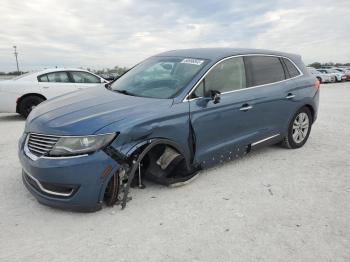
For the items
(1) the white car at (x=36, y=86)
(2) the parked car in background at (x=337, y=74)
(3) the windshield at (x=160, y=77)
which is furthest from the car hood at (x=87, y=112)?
(2) the parked car in background at (x=337, y=74)

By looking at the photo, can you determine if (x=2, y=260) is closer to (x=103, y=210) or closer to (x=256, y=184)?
(x=103, y=210)

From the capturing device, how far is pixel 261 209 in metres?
3.44

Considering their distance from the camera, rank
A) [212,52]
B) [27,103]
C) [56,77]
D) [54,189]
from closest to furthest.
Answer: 1. [54,189]
2. [212,52]
3. [27,103]
4. [56,77]

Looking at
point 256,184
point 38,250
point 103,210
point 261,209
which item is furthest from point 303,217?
point 38,250

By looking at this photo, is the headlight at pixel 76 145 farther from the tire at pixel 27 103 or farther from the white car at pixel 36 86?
the tire at pixel 27 103

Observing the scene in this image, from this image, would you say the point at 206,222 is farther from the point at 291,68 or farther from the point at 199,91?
the point at 291,68

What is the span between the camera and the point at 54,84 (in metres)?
9.21

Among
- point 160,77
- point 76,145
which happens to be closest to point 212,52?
point 160,77

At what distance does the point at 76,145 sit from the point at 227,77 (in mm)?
2186

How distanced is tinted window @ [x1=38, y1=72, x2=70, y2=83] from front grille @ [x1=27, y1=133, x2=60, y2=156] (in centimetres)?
625

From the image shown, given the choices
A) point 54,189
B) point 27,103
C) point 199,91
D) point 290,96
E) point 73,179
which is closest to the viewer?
point 73,179

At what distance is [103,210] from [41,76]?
6870mm

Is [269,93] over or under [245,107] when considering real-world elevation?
over

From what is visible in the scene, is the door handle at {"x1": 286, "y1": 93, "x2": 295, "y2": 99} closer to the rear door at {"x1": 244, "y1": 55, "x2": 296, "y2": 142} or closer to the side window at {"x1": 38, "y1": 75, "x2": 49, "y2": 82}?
the rear door at {"x1": 244, "y1": 55, "x2": 296, "y2": 142}
